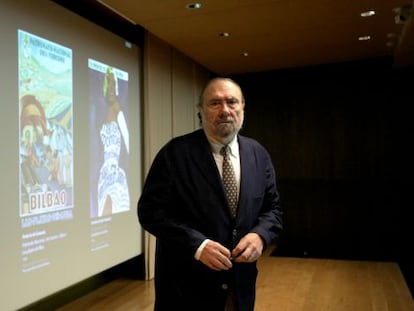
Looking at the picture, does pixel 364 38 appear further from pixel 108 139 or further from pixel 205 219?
pixel 205 219

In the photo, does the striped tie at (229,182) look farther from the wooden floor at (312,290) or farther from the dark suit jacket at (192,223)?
the wooden floor at (312,290)

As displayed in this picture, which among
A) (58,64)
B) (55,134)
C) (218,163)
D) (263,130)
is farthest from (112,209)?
(263,130)

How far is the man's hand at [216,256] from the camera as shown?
1.20m

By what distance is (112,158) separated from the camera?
3.89 m

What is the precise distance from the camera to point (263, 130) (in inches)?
255

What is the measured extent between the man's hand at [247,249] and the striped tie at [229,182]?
0.09m

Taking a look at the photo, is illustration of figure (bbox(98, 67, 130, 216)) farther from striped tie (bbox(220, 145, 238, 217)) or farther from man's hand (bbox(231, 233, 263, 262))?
man's hand (bbox(231, 233, 263, 262))

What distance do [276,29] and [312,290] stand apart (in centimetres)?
261

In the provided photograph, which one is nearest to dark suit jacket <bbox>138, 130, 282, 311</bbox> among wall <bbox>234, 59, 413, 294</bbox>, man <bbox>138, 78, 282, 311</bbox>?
man <bbox>138, 78, 282, 311</bbox>

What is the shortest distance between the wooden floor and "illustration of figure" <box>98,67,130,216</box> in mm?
810

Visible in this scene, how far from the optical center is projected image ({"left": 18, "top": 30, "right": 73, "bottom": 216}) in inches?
112

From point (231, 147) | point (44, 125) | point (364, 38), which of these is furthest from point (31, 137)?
point (364, 38)

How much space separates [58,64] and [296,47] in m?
2.93

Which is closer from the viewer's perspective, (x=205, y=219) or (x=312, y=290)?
(x=205, y=219)
